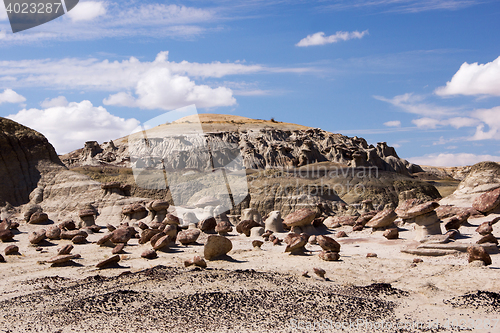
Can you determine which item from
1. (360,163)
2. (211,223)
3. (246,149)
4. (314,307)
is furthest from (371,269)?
(246,149)

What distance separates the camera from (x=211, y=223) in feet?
46.7

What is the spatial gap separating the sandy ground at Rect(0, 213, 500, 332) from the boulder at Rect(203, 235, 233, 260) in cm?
23

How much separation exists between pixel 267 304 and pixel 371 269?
3.06 m

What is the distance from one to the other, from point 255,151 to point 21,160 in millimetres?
42953

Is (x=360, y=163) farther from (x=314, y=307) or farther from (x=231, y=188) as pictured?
(x=314, y=307)

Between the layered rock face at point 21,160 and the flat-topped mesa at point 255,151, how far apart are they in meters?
33.4

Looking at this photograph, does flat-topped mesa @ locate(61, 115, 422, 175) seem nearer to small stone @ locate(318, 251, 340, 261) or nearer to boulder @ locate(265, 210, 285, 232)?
boulder @ locate(265, 210, 285, 232)

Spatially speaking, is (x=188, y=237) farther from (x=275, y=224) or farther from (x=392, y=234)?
(x=392, y=234)

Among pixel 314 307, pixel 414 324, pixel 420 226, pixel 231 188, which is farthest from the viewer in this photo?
pixel 231 188

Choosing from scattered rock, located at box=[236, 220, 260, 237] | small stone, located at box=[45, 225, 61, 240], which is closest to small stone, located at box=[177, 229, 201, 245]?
scattered rock, located at box=[236, 220, 260, 237]

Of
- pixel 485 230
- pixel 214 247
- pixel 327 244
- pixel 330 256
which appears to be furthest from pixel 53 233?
pixel 485 230

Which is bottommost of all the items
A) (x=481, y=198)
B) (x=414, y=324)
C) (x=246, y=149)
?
(x=414, y=324)

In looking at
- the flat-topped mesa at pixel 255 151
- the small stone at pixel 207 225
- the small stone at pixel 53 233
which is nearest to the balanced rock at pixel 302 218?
the small stone at pixel 207 225

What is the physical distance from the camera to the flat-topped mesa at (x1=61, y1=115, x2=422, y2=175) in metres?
58.3
